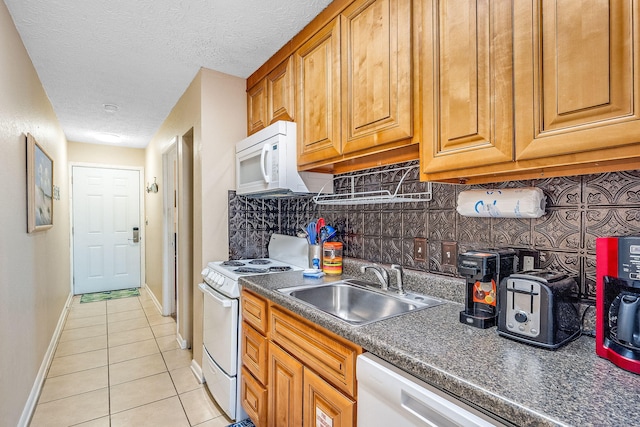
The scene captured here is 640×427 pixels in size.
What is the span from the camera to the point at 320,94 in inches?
69.4

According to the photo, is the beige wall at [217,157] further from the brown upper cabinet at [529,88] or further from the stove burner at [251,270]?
the brown upper cabinet at [529,88]

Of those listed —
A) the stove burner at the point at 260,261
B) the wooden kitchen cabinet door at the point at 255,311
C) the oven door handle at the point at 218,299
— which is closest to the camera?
the wooden kitchen cabinet door at the point at 255,311

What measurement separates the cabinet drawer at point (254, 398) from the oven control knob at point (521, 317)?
49.3 inches

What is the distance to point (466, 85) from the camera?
3.43ft

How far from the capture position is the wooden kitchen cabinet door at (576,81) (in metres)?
0.74

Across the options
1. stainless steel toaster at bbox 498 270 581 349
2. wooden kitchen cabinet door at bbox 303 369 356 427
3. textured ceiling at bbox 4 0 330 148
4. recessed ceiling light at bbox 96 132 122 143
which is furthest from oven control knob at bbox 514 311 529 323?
recessed ceiling light at bbox 96 132 122 143

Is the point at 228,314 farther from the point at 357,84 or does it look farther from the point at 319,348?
the point at 357,84

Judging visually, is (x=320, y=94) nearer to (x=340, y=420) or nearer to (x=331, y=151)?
(x=331, y=151)

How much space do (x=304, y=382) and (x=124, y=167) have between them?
16.7 ft

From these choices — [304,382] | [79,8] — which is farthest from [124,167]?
[304,382]

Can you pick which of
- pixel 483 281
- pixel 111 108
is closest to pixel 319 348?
pixel 483 281

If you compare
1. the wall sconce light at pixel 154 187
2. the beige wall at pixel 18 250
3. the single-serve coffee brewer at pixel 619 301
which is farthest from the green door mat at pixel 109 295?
the single-serve coffee brewer at pixel 619 301

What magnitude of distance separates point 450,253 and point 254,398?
1.30m

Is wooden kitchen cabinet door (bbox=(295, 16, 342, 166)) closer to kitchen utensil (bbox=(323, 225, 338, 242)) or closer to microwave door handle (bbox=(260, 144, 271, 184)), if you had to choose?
microwave door handle (bbox=(260, 144, 271, 184))
